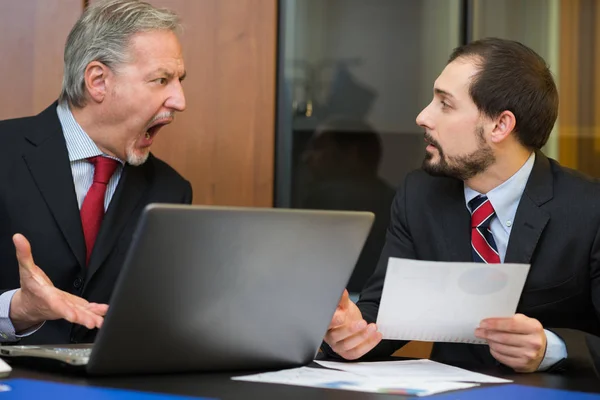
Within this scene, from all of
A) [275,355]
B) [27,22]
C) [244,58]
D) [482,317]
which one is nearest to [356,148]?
[244,58]

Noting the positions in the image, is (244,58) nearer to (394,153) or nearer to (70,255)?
(394,153)

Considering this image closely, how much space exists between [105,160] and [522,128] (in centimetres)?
109

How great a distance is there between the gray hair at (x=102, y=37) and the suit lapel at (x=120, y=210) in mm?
239

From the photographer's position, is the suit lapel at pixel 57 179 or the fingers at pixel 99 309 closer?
the fingers at pixel 99 309

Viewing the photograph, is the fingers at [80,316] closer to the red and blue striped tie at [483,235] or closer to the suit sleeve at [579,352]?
the suit sleeve at [579,352]

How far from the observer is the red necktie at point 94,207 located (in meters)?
2.27

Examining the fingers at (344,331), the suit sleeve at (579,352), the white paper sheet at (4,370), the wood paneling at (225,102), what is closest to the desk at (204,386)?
the white paper sheet at (4,370)

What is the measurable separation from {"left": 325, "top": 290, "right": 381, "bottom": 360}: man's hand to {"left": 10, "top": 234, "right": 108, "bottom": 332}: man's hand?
440 millimetres

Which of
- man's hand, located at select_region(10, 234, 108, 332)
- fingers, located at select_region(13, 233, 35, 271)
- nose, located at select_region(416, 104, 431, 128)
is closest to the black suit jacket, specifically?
nose, located at select_region(416, 104, 431, 128)

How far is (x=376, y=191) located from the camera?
120 inches

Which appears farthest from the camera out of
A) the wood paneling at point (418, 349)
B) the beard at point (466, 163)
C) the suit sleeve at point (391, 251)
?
the wood paneling at point (418, 349)

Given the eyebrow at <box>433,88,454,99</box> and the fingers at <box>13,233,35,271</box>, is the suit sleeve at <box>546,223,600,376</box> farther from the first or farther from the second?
the fingers at <box>13,233,35,271</box>

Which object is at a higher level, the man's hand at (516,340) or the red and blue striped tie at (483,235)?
the red and blue striped tie at (483,235)

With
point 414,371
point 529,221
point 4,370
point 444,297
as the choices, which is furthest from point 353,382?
point 529,221
